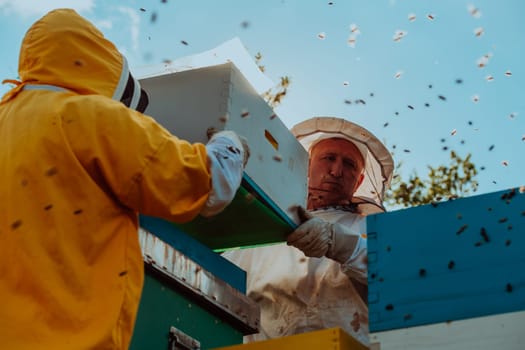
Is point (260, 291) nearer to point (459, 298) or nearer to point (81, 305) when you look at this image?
point (459, 298)

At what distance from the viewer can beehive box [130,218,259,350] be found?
3211 millimetres

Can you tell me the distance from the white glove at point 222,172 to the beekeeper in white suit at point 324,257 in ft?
4.33

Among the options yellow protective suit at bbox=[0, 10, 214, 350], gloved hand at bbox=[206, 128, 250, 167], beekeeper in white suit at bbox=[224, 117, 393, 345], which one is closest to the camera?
yellow protective suit at bbox=[0, 10, 214, 350]

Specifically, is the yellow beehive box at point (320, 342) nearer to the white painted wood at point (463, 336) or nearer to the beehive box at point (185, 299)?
the white painted wood at point (463, 336)

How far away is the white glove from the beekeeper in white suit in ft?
4.33

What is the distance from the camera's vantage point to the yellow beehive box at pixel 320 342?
258cm

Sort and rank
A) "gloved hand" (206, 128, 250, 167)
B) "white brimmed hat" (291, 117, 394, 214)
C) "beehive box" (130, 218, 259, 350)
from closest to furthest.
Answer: "gloved hand" (206, 128, 250, 167), "beehive box" (130, 218, 259, 350), "white brimmed hat" (291, 117, 394, 214)

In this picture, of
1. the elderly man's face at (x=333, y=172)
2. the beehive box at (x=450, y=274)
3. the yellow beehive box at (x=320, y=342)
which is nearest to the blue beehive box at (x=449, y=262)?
the beehive box at (x=450, y=274)

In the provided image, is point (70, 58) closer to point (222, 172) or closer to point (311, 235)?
point (222, 172)

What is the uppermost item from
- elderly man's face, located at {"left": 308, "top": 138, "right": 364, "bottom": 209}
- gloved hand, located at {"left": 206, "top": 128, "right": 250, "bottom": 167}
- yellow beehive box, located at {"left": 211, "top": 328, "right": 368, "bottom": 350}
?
elderly man's face, located at {"left": 308, "top": 138, "right": 364, "bottom": 209}

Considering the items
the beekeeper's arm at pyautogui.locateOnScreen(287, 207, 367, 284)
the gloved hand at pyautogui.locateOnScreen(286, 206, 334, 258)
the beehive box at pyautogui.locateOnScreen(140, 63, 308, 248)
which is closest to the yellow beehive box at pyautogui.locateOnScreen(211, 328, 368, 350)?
the beehive box at pyautogui.locateOnScreen(140, 63, 308, 248)

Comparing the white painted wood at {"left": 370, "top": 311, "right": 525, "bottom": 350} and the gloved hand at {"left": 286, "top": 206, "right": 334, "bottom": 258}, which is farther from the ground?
the gloved hand at {"left": 286, "top": 206, "right": 334, "bottom": 258}

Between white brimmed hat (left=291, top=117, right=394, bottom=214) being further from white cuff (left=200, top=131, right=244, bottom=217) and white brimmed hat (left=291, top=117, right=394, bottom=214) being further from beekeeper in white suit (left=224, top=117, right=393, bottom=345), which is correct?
white cuff (left=200, top=131, right=244, bottom=217)

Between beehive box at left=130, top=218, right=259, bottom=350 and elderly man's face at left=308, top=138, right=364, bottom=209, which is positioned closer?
beehive box at left=130, top=218, right=259, bottom=350
